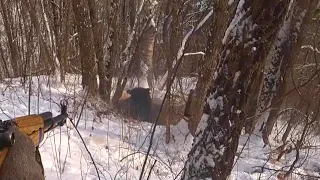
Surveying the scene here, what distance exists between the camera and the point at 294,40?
283 inches

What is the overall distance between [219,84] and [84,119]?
335cm

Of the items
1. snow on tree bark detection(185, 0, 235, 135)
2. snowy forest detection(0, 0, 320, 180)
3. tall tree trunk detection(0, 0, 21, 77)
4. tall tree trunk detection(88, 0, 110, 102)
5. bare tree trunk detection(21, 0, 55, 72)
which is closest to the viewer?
snowy forest detection(0, 0, 320, 180)

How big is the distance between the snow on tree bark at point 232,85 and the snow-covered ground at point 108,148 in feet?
0.68

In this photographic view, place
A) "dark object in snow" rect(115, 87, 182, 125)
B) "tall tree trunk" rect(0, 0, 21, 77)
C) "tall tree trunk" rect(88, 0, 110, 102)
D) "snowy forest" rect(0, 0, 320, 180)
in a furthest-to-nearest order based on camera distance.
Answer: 1. "tall tree trunk" rect(0, 0, 21, 77)
2. "dark object in snow" rect(115, 87, 182, 125)
3. "tall tree trunk" rect(88, 0, 110, 102)
4. "snowy forest" rect(0, 0, 320, 180)

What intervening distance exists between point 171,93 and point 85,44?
2.06 meters

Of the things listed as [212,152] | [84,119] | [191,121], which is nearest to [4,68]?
[84,119]

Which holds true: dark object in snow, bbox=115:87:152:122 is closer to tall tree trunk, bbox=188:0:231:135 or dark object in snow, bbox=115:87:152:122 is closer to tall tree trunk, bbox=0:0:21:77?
tall tree trunk, bbox=0:0:21:77

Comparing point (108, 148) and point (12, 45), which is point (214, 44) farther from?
point (12, 45)

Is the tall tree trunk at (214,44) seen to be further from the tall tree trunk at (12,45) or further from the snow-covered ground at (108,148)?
the tall tree trunk at (12,45)

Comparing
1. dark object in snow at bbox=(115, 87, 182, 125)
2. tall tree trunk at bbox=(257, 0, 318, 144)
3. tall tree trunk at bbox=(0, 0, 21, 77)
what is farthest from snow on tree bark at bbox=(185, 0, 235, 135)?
tall tree trunk at bbox=(0, 0, 21, 77)

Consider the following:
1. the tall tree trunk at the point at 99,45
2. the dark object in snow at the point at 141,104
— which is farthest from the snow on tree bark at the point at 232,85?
the dark object in snow at the point at 141,104

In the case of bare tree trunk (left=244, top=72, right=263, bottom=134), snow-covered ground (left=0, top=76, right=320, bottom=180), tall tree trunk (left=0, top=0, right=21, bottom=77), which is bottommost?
snow-covered ground (left=0, top=76, right=320, bottom=180)

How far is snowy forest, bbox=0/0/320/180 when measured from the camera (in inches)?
124

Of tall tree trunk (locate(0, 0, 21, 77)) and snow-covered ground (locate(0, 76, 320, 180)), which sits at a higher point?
tall tree trunk (locate(0, 0, 21, 77))
